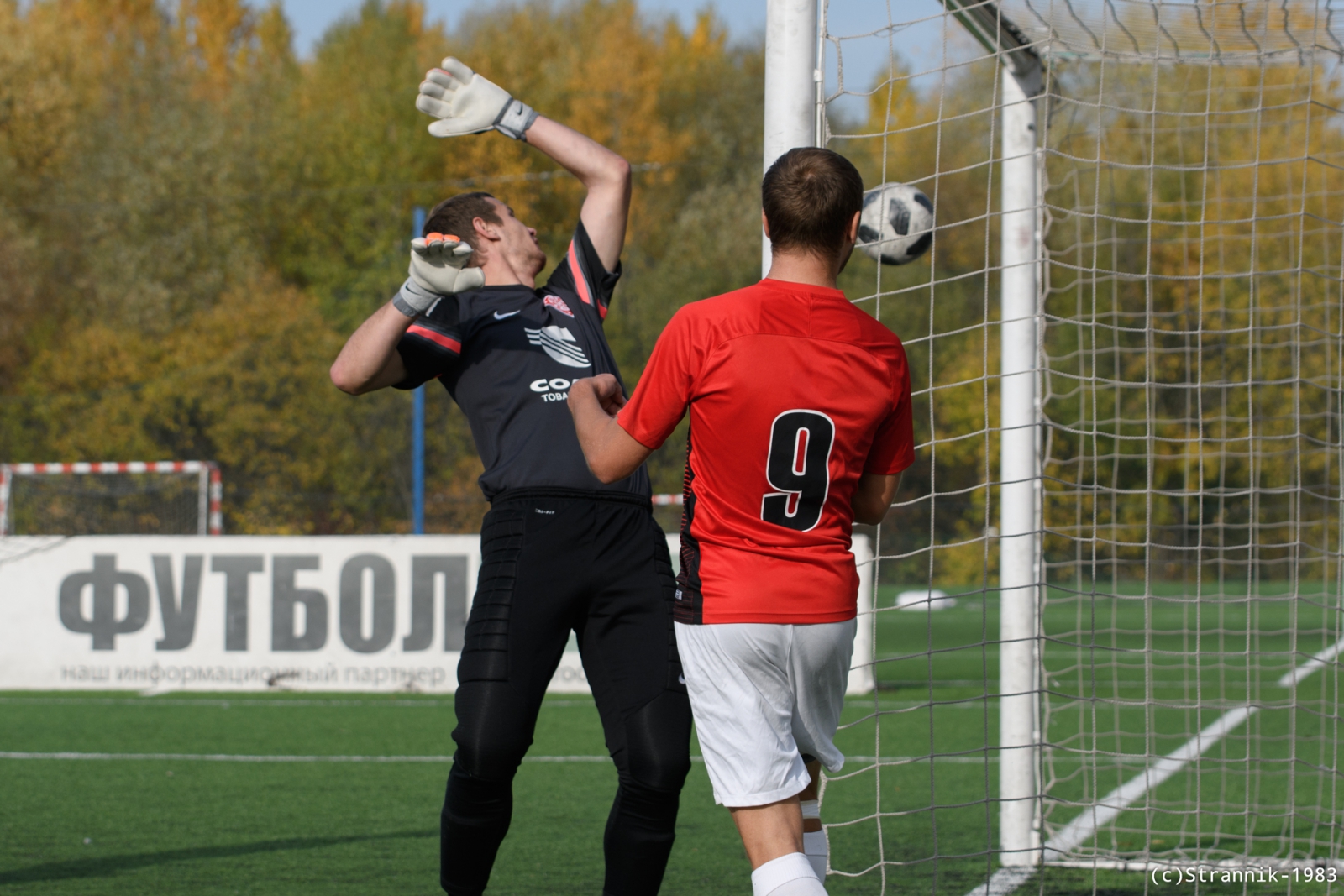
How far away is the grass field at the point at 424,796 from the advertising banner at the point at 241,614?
369 mm

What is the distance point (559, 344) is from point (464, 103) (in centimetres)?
67

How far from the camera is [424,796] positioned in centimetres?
630

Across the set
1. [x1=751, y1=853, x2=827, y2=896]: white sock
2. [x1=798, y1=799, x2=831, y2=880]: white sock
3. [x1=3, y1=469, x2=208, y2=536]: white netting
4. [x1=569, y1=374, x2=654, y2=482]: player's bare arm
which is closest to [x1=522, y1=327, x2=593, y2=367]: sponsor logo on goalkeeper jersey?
[x1=569, y1=374, x2=654, y2=482]: player's bare arm

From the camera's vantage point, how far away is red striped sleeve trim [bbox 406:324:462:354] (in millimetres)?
3455

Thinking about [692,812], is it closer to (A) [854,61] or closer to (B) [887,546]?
(A) [854,61]

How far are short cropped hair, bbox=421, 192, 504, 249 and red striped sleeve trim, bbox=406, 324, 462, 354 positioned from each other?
1.17ft

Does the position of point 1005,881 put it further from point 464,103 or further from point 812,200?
point 464,103

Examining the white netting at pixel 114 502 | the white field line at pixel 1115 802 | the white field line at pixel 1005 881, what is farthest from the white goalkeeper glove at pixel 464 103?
the white netting at pixel 114 502

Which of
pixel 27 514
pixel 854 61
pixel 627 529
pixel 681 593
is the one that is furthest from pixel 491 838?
pixel 27 514

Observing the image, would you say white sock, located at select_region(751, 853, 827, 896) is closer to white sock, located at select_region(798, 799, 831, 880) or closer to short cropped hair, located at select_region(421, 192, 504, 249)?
white sock, located at select_region(798, 799, 831, 880)

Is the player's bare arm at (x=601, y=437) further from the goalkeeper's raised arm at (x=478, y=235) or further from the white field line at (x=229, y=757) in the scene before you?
the white field line at (x=229, y=757)

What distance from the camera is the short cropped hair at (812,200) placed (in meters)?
2.63

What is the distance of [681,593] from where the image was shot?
106 inches

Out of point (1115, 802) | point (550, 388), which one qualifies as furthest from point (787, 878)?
point (1115, 802)
